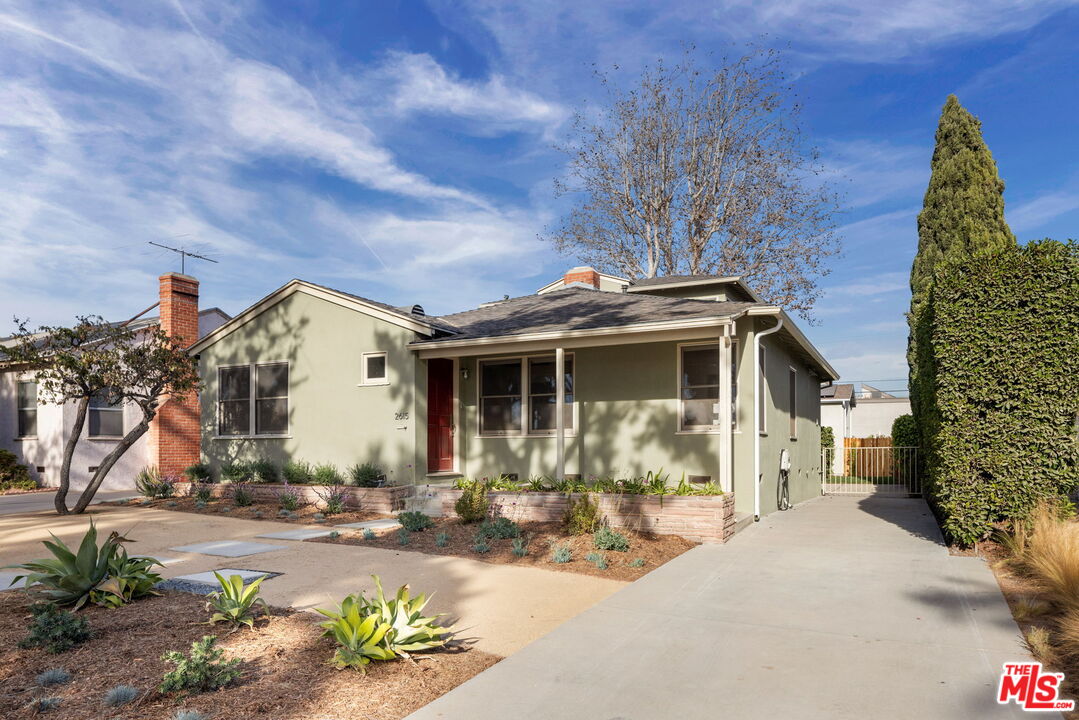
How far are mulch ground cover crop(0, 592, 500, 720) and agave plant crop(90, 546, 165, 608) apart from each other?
0.13 meters

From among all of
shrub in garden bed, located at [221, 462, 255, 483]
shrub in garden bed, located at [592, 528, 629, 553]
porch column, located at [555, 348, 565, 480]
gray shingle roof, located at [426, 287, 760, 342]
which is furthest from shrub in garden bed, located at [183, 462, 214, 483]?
shrub in garden bed, located at [592, 528, 629, 553]

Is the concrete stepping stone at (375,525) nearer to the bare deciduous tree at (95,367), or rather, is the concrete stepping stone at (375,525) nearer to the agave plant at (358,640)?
the bare deciduous tree at (95,367)

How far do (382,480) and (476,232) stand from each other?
8887mm

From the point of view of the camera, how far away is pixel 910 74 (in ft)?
58.7

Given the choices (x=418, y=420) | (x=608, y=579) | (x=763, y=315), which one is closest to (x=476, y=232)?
(x=418, y=420)

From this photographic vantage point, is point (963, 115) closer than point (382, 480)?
No

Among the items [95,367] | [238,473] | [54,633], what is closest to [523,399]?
[238,473]

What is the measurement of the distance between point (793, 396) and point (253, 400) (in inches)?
452

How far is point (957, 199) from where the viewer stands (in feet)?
62.6

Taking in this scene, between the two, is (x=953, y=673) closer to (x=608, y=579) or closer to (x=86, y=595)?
(x=608, y=579)

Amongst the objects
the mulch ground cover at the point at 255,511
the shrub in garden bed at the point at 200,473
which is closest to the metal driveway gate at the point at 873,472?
the mulch ground cover at the point at 255,511

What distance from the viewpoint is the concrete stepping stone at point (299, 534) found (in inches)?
376

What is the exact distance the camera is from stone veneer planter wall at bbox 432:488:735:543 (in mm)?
9273

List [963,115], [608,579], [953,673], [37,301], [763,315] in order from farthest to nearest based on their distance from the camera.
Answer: [37,301] < [963,115] < [763,315] < [608,579] < [953,673]
